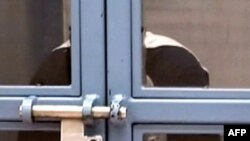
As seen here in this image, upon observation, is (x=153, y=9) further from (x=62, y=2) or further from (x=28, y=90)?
(x=28, y=90)

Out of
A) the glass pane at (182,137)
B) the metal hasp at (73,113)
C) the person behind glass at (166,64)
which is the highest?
the person behind glass at (166,64)

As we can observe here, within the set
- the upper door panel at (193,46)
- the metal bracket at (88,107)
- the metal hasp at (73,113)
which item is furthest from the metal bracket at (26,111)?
Answer: the upper door panel at (193,46)

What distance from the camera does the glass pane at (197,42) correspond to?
1.26 meters

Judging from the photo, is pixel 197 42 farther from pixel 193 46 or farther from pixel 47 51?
pixel 47 51

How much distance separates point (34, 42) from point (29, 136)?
187 millimetres

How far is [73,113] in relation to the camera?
1253 millimetres

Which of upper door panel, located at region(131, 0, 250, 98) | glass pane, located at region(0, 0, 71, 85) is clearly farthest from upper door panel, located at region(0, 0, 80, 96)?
upper door panel, located at region(131, 0, 250, 98)

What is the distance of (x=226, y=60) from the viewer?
126cm

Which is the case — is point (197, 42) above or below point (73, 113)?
above

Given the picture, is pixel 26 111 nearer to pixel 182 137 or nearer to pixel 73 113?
pixel 73 113

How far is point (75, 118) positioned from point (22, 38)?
20cm

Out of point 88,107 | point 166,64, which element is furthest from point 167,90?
point 88,107

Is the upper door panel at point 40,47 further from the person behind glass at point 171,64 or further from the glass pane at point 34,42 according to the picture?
the person behind glass at point 171,64

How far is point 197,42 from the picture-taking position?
49.9 inches
